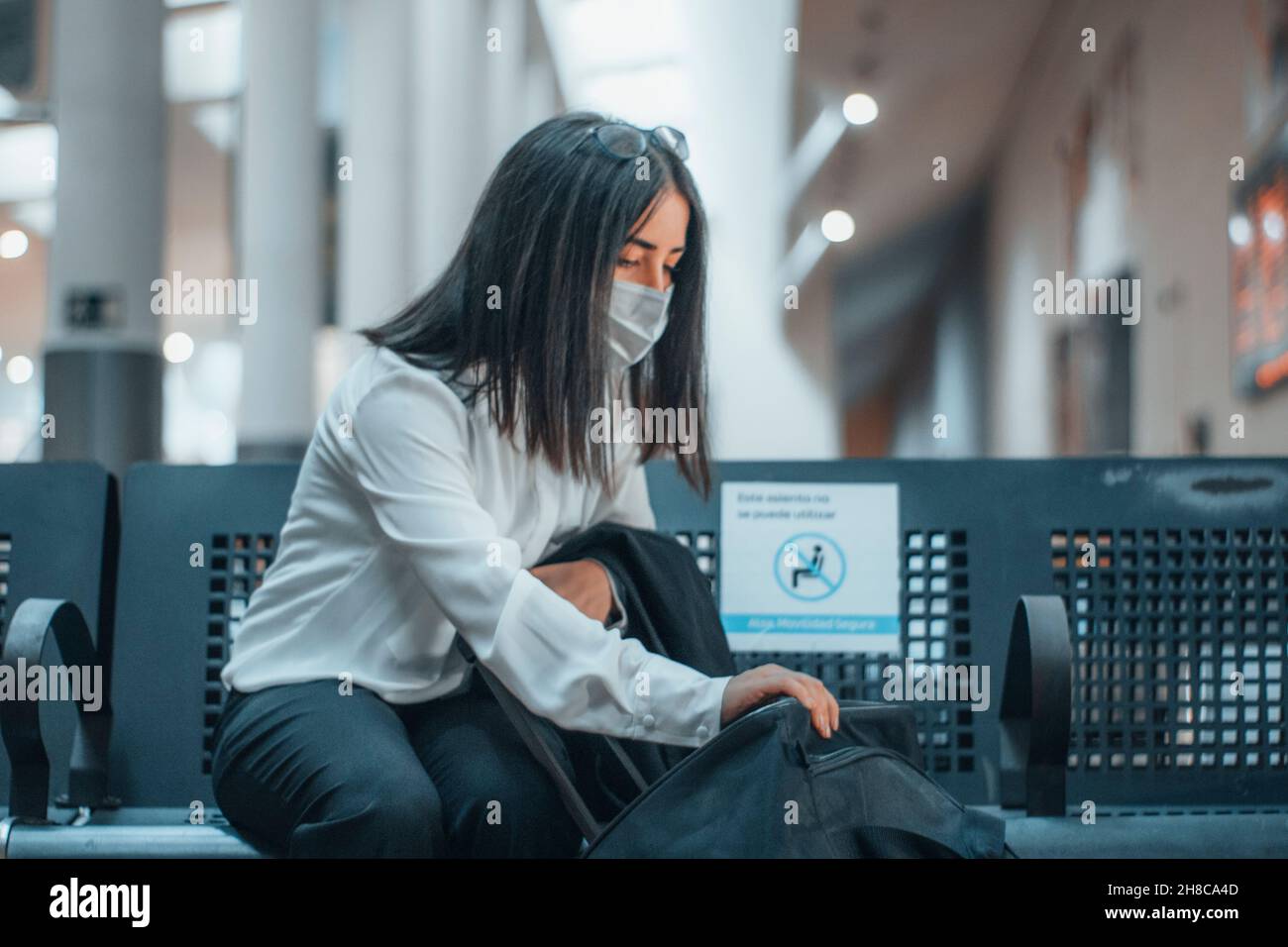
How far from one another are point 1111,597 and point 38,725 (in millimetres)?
1266

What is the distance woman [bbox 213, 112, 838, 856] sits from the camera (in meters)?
1.31

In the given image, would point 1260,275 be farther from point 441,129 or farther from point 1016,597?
point 441,129

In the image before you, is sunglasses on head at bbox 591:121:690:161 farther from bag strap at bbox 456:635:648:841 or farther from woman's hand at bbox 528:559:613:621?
bag strap at bbox 456:635:648:841

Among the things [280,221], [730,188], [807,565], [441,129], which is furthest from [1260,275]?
[730,188]

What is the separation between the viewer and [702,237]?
1.58m

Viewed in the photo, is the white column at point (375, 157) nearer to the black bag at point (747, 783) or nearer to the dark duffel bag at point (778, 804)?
the black bag at point (747, 783)

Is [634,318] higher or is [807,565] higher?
[634,318]

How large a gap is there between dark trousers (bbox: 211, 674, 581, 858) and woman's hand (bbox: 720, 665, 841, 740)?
214 mm

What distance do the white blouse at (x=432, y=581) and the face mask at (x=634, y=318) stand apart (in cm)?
16

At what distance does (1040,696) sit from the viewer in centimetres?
144

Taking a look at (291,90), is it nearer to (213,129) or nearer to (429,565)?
(213,129)

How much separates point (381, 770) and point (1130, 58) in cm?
647

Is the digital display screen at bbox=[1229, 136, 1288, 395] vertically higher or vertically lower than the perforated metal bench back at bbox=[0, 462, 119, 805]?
higher

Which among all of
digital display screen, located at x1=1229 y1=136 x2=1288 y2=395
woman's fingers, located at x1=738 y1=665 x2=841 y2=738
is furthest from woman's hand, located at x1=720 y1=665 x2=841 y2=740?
digital display screen, located at x1=1229 y1=136 x2=1288 y2=395
